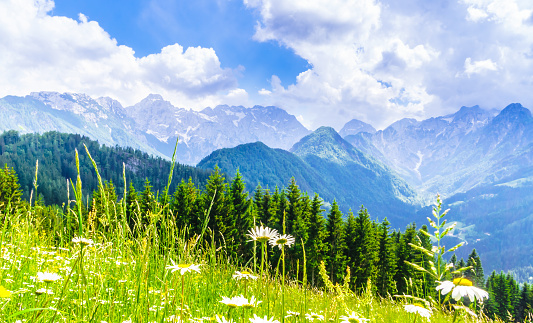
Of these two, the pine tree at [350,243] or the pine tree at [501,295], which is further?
the pine tree at [501,295]

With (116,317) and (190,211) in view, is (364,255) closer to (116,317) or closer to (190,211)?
(190,211)

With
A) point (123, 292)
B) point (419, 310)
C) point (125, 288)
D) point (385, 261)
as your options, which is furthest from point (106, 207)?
point (385, 261)

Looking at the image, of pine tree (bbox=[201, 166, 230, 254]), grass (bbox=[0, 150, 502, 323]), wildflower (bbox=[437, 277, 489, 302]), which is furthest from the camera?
pine tree (bbox=[201, 166, 230, 254])

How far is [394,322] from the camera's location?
456cm

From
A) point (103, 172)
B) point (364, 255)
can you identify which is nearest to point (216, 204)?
→ point (364, 255)

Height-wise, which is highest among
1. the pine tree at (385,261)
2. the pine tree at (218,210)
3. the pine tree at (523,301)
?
the pine tree at (218,210)

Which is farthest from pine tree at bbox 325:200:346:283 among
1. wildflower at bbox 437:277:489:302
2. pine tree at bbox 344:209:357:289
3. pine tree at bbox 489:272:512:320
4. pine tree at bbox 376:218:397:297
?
pine tree at bbox 489:272:512:320

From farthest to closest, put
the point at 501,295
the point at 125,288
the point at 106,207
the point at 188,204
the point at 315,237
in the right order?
the point at 501,295, the point at 315,237, the point at 188,204, the point at 125,288, the point at 106,207

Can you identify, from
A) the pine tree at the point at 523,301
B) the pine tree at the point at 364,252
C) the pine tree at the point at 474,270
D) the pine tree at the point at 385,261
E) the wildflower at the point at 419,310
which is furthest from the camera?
the pine tree at the point at 523,301

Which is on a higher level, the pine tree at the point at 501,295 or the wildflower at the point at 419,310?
the wildflower at the point at 419,310

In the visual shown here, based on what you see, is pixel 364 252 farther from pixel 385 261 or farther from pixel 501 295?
pixel 501 295

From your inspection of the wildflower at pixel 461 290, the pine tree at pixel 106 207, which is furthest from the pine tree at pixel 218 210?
the wildflower at pixel 461 290

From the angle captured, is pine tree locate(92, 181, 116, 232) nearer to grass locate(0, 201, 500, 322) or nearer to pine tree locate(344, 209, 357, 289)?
grass locate(0, 201, 500, 322)

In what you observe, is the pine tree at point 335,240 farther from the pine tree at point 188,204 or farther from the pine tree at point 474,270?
the pine tree at point 188,204
